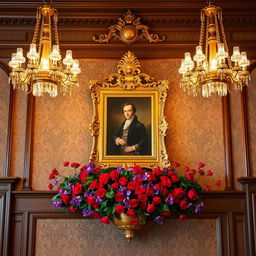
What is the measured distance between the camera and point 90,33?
19.1 feet

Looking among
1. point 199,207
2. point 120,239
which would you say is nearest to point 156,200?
point 199,207

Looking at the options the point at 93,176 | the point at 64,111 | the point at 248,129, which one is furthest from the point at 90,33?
the point at 248,129

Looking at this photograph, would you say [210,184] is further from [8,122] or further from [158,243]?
[8,122]

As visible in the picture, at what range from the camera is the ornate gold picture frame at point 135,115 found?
5348mm

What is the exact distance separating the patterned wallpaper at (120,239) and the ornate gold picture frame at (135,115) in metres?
0.77

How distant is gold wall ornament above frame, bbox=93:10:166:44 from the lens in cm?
572

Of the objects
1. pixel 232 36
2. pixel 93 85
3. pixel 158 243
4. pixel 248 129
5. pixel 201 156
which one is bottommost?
pixel 158 243

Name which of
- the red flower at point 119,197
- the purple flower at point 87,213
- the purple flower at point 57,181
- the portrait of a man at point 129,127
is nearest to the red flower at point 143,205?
the red flower at point 119,197

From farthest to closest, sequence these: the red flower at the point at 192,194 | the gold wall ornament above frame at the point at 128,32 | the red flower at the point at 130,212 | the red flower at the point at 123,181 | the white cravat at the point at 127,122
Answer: the gold wall ornament above frame at the point at 128,32 → the white cravat at the point at 127,122 → the red flower at the point at 192,194 → the red flower at the point at 123,181 → the red flower at the point at 130,212

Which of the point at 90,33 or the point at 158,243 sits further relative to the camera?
the point at 90,33

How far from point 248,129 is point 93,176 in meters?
2.06

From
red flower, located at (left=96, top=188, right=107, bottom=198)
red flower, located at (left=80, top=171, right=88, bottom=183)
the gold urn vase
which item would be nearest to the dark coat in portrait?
red flower, located at (left=80, top=171, right=88, bottom=183)

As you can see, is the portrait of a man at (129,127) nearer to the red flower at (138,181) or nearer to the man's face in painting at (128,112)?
the man's face in painting at (128,112)

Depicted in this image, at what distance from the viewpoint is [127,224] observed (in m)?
4.70
